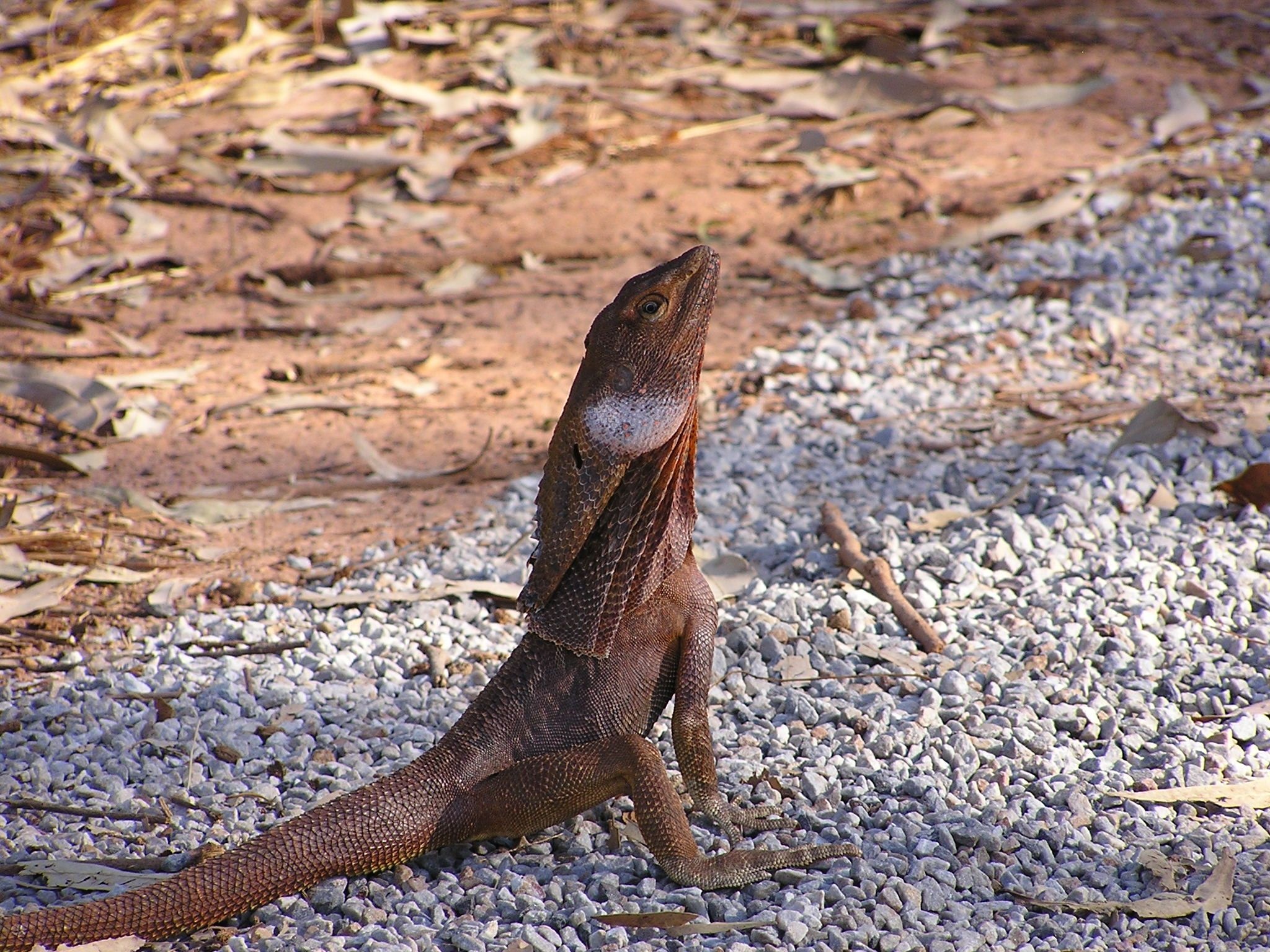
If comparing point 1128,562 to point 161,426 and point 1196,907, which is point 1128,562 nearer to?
point 1196,907

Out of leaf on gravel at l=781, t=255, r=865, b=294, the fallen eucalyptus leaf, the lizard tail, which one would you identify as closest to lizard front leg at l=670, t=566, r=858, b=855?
the lizard tail

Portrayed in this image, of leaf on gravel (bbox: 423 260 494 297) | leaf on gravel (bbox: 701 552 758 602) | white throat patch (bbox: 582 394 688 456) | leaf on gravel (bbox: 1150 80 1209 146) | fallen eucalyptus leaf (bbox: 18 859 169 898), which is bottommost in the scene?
leaf on gravel (bbox: 701 552 758 602)

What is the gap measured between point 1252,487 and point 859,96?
500 cm

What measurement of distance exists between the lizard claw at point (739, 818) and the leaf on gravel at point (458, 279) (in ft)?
14.2

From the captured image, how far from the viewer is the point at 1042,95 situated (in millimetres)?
8172

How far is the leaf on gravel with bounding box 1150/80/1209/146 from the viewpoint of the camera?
7.54 m

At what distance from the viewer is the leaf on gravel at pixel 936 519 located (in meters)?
4.01

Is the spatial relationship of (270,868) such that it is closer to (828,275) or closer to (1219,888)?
(1219,888)

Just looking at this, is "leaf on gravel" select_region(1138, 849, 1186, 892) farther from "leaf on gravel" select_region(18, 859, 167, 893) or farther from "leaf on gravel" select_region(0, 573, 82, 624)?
"leaf on gravel" select_region(0, 573, 82, 624)

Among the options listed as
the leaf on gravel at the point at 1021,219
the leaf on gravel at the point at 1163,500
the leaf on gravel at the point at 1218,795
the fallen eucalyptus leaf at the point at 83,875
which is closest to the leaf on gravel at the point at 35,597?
the fallen eucalyptus leaf at the point at 83,875

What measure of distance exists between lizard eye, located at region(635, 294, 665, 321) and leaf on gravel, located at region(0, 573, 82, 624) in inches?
92.2

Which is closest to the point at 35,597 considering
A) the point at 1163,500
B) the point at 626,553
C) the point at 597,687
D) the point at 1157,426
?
the point at 597,687

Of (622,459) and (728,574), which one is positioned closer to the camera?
(622,459)

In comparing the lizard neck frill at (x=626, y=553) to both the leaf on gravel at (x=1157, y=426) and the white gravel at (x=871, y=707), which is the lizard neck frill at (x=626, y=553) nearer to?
the white gravel at (x=871, y=707)
